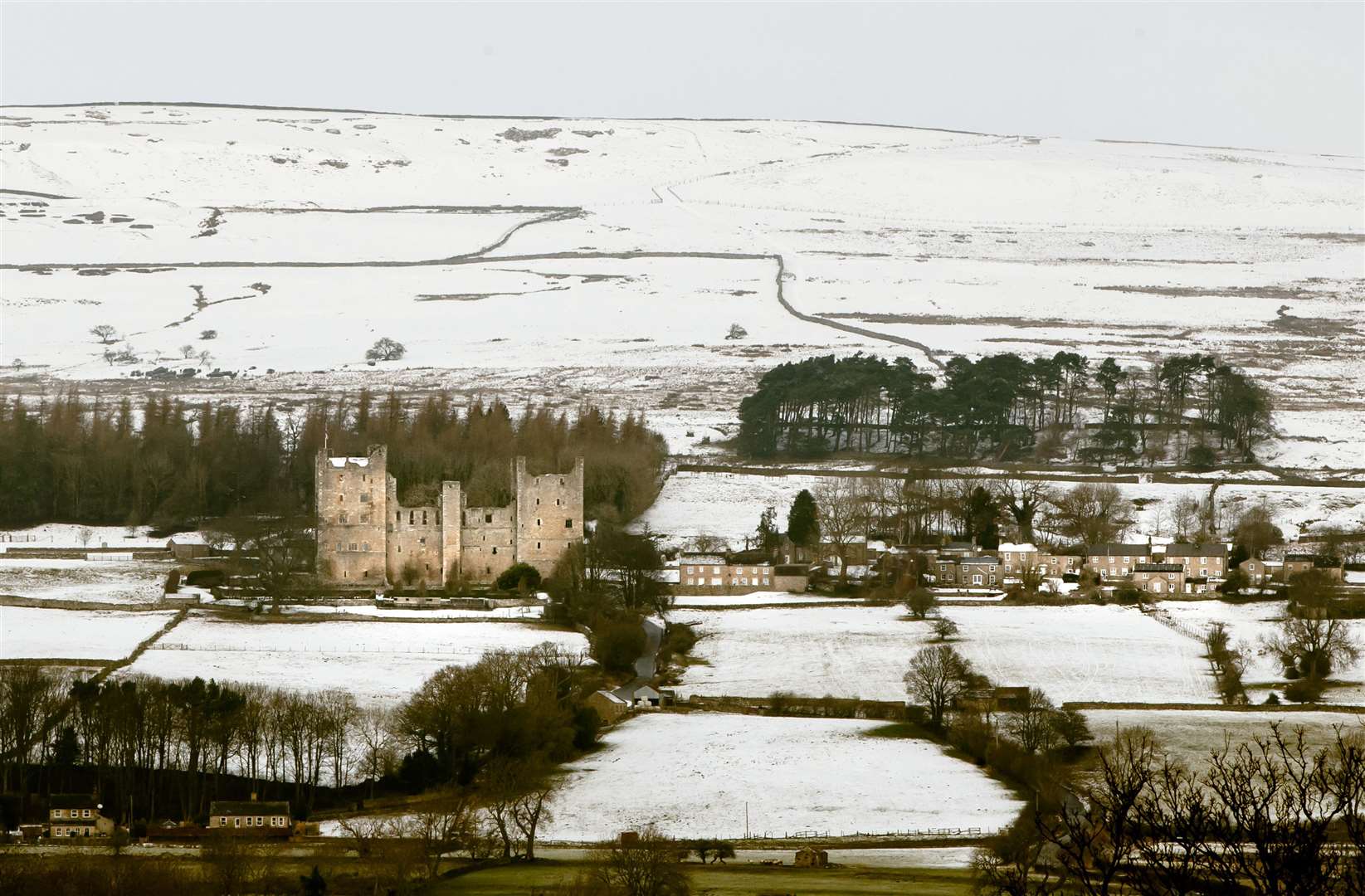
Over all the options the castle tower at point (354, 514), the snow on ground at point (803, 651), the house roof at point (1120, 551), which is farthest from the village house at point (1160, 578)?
the castle tower at point (354, 514)

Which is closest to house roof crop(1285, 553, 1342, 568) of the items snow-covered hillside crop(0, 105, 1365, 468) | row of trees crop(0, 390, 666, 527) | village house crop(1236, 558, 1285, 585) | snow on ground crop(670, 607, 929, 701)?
village house crop(1236, 558, 1285, 585)

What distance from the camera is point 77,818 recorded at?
140 ft

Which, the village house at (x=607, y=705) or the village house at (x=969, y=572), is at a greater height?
the village house at (x=969, y=572)

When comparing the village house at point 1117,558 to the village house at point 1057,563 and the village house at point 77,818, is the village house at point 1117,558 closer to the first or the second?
the village house at point 1057,563

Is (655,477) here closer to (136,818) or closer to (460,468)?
(460,468)

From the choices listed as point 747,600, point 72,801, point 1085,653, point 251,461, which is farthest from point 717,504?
point 72,801

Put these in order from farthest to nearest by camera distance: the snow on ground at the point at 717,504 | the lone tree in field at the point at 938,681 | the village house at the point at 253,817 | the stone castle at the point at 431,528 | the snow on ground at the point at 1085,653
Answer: the snow on ground at the point at 717,504 → the stone castle at the point at 431,528 → the snow on ground at the point at 1085,653 → the lone tree in field at the point at 938,681 → the village house at the point at 253,817

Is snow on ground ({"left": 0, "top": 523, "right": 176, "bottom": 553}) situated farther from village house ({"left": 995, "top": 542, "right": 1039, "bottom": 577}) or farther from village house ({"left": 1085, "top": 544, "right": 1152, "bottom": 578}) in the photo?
village house ({"left": 1085, "top": 544, "right": 1152, "bottom": 578})

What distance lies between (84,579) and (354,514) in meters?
9.24

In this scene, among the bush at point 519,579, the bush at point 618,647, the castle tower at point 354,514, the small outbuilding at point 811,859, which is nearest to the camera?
the small outbuilding at point 811,859

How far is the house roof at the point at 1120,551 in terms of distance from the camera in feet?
243

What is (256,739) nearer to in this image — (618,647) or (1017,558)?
(618,647)

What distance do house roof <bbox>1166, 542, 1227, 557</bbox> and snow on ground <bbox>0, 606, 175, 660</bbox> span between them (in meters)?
35.1

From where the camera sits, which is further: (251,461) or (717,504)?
(717,504)
